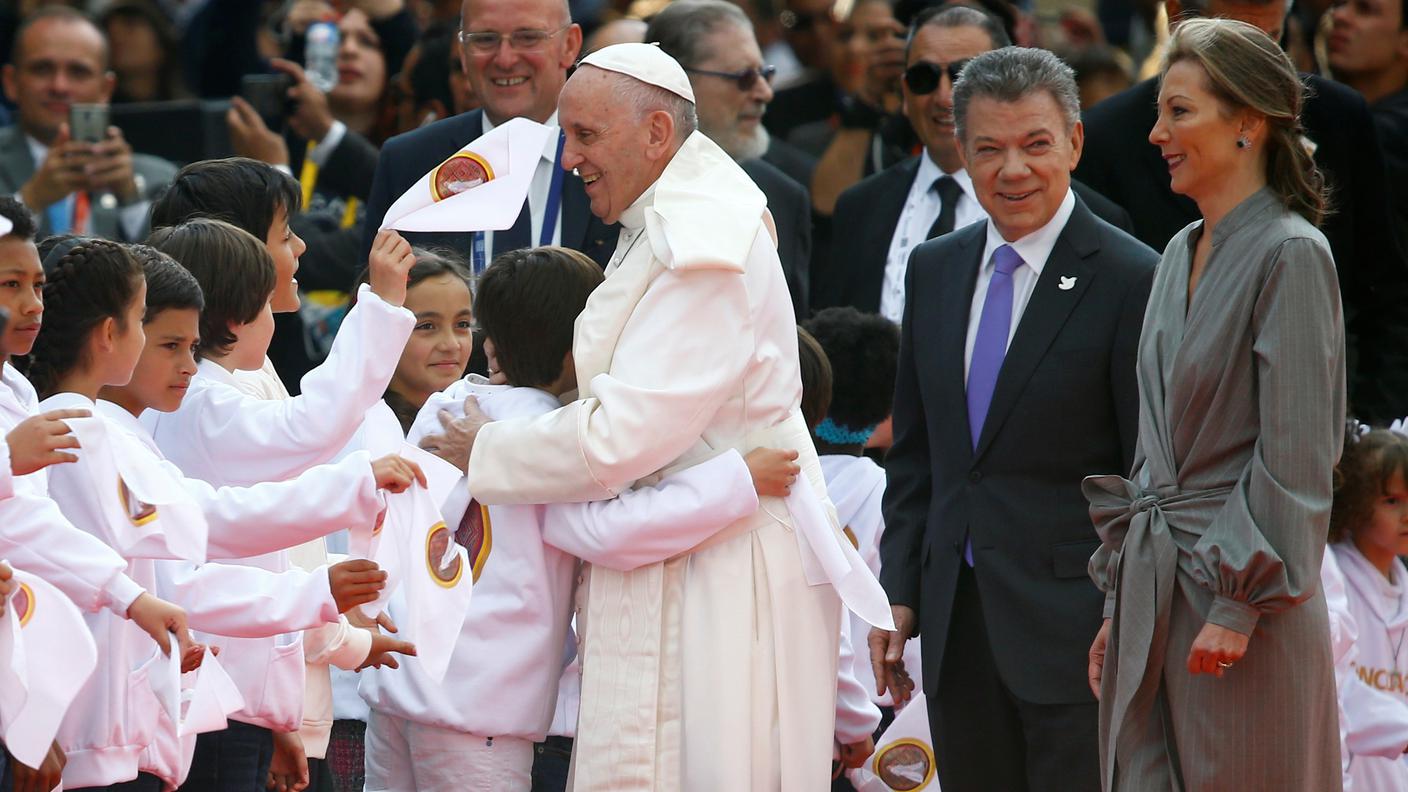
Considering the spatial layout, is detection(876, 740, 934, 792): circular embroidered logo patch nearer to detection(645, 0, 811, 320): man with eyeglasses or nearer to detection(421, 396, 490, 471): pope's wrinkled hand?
detection(421, 396, 490, 471): pope's wrinkled hand

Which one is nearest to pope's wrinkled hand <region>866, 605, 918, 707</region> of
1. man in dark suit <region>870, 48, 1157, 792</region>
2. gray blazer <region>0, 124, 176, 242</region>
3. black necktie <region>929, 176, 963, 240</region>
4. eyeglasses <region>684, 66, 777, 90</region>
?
man in dark suit <region>870, 48, 1157, 792</region>

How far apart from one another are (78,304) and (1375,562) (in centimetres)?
447

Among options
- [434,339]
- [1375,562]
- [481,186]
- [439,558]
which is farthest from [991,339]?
[1375,562]

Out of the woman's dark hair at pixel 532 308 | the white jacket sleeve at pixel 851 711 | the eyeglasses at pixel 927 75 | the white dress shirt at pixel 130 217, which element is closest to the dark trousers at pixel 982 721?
the white jacket sleeve at pixel 851 711

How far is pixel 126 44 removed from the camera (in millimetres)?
10062

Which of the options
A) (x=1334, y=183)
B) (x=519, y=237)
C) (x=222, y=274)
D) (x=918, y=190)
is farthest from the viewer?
(x=918, y=190)

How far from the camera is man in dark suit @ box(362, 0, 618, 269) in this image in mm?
6051

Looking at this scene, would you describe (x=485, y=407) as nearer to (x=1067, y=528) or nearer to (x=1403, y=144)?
(x=1067, y=528)

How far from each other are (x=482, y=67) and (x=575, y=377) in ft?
6.19

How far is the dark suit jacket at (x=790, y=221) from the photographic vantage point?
257 inches

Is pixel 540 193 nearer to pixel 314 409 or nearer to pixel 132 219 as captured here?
pixel 314 409

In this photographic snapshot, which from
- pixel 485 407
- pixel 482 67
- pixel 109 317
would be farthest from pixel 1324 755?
pixel 482 67

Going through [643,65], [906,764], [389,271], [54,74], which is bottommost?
[906,764]

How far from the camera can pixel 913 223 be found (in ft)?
22.4
